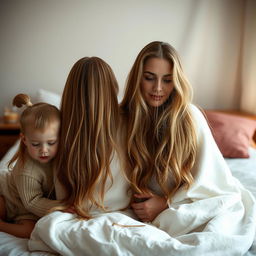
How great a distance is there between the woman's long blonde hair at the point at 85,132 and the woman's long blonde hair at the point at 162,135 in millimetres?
113

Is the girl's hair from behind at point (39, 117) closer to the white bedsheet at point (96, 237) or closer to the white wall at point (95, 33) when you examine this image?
the white bedsheet at point (96, 237)

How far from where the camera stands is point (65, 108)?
1256 mm

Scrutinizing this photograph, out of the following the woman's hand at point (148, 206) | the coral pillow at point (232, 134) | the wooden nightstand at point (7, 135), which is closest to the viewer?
the woman's hand at point (148, 206)

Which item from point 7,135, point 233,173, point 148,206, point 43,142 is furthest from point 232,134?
point 7,135

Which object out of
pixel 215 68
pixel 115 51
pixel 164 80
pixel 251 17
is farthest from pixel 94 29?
pixel 164 80

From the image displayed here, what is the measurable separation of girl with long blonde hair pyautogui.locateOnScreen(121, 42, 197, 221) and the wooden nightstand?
1.62 m

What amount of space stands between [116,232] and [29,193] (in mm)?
379

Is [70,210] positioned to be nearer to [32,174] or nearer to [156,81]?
[32,174]

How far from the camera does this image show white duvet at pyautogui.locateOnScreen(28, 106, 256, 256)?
104cm

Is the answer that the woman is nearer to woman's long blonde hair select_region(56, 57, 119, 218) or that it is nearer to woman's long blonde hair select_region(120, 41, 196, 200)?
woman's long blonde hair select_region(120, 41, 196, 200)

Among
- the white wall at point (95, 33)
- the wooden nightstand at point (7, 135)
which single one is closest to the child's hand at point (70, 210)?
the wooden nightstand at point (7, 135)

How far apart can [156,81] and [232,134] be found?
1.18m

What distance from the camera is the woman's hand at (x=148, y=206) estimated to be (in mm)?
1278

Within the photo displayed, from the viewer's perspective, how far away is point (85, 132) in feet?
4.04
